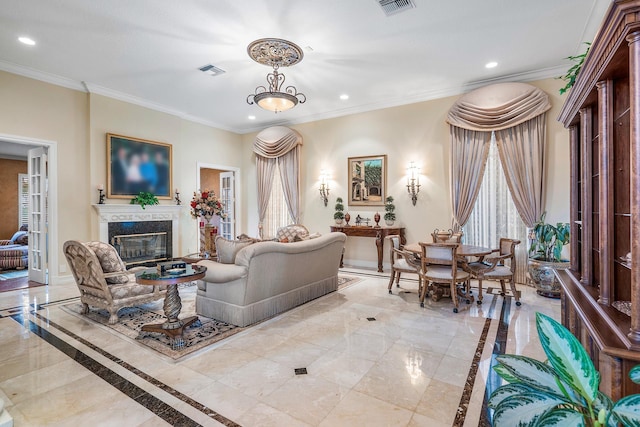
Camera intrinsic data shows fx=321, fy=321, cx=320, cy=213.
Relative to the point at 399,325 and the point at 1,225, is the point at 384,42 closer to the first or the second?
the point at 399,325

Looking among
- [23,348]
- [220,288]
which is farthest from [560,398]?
[23,348]

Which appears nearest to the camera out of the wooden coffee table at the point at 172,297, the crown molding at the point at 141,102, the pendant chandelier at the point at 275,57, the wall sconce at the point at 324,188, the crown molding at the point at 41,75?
the wooden coffee table at the point at 172,297

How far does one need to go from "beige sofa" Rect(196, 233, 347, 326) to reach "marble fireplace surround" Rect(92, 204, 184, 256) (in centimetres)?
322

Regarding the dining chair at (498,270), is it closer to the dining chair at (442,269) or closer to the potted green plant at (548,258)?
the dining chair at (442,269)

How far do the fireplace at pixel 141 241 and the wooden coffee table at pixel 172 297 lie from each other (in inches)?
131

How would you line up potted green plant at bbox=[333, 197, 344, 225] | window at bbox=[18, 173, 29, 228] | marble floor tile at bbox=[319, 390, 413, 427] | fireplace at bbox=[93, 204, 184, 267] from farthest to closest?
1. window at bbox=[18, 173, 29, 228]
2. potted green plant at bbox=[333, 197, 344, 225]
3. fireplace at bbox=[93, 204, 184, 267]
4. marble floor tile at bbox=[319, 390, 413, 427]

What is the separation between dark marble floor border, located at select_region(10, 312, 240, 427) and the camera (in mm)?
2010

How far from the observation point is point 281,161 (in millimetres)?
7875

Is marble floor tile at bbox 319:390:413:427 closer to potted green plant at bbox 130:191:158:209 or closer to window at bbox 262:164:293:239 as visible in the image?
potted green plant at bbox 130:191:158:209

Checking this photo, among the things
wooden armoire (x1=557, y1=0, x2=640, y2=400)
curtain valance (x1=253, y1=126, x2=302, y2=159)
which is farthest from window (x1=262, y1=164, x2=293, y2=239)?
wooden armoire (x1=557, y1=0, x2=640, y2=400)

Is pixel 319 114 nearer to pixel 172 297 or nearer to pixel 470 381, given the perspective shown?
pixel 172 297

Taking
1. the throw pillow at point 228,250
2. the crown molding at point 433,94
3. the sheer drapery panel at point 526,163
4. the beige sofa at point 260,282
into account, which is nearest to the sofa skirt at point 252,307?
the beige sofa at point 260,282

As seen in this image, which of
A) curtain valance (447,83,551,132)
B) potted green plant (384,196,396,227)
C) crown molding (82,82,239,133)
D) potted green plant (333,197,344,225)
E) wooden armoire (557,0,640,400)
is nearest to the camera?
wooden armoire (557,0,640,400)

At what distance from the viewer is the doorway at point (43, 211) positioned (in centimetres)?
534
